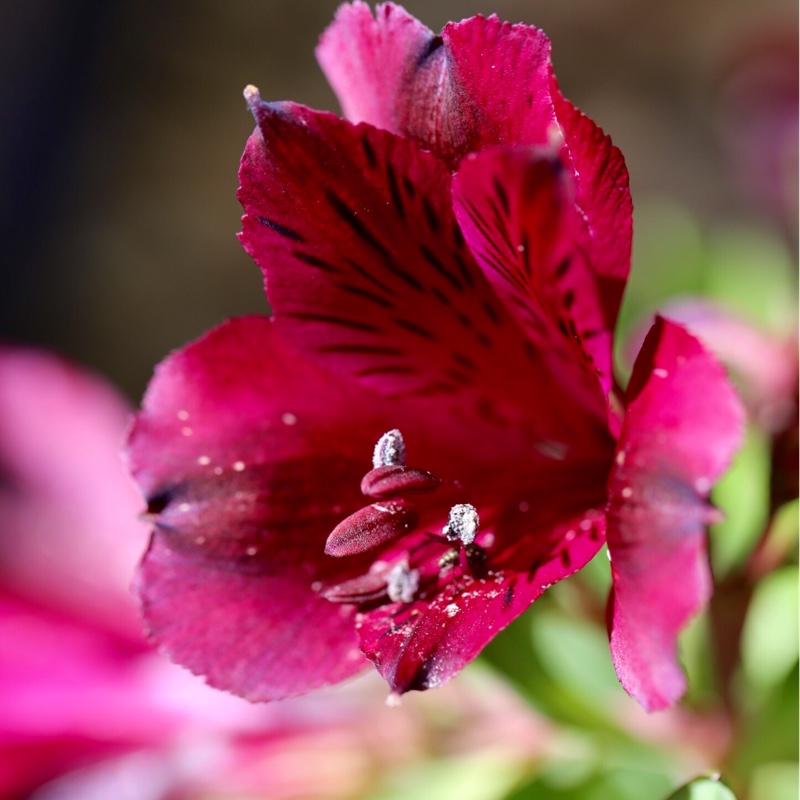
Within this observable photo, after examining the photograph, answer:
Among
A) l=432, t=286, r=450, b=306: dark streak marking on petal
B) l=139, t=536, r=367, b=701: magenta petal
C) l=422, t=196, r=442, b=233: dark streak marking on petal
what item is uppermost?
l=422, t=196, r=442, b=233: dark streak marking on petal

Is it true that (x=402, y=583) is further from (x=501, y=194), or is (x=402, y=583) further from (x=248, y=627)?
(x=501, y=194)

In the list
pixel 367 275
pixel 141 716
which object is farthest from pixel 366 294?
pixel 141 716

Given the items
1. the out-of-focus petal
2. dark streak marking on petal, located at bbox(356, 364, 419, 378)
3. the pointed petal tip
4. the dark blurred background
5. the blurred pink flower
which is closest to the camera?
the pointed petal tip

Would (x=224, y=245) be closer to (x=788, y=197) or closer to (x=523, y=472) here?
(x=788, y=197)

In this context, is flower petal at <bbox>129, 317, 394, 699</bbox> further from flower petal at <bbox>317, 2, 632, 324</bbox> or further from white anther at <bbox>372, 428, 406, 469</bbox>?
flower petal at <bbox>317, 2, 632, 324</bbox>

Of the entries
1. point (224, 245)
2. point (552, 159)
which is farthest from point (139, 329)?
point (552, 159)

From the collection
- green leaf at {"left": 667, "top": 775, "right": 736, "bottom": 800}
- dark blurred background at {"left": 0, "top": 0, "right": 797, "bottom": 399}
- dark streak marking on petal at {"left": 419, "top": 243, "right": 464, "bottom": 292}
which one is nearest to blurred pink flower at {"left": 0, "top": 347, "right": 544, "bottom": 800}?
green leaf at {"left": 667, "top": 775, "right": 736, "bottom": 800}

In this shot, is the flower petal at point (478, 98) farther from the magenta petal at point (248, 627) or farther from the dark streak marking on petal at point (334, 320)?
the magenta petal at point (248, 627)
